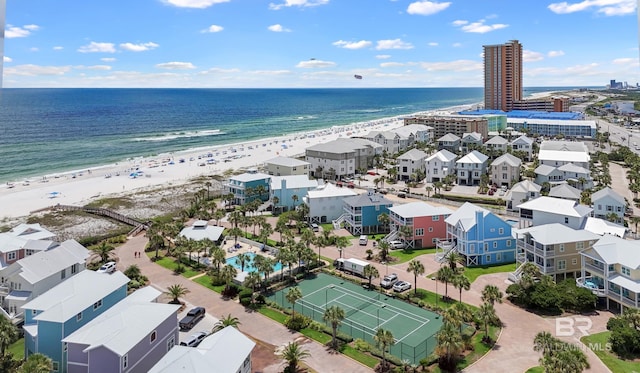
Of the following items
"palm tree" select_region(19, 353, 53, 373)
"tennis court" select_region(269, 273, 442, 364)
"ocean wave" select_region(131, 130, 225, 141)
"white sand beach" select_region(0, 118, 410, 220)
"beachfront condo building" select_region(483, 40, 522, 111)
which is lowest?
"tennis court" select_region(269, 273, 442, 364)

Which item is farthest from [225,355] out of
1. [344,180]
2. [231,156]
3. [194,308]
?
[231,156]

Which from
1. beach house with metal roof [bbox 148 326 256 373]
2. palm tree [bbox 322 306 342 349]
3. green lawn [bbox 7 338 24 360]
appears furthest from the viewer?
palm tree [bbox 322 306 342 349]

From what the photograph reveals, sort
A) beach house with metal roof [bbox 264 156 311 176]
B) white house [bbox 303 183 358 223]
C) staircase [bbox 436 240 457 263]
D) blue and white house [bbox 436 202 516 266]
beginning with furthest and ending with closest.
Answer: beach house with metal roof [bbox 264 156 311 176]
white house [bbox 303 183 358 223]
staircase [bbox 436 240 457 263]
blue and white house [bbox 436 202 516 266]

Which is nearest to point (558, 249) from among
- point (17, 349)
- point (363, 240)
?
point (363, 240)

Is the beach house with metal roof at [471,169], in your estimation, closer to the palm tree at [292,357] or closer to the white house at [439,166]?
the white house at [439,166]

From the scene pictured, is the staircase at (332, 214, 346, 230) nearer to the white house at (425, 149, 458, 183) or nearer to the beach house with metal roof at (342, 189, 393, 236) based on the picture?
the beach house with metal roof at (342, 189, 393, 236)

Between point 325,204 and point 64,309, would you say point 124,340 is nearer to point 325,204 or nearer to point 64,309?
point 64,309

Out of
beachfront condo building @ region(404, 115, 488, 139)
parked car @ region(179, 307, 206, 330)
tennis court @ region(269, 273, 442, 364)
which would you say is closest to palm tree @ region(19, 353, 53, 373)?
parked car @ region(179, 307, 206, 330)
